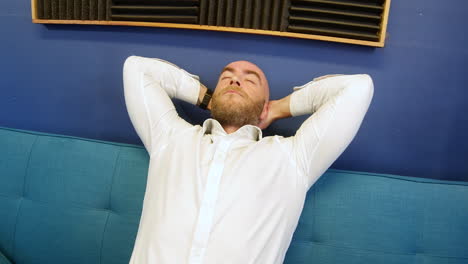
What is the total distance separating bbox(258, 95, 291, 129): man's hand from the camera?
1255 millimetres

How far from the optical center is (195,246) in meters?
0.93

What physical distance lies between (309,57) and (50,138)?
130 cm

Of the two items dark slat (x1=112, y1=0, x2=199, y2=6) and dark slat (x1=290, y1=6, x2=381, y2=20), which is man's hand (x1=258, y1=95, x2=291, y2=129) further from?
dark slat (x1=112, y1=0, x2=199, y2=6)

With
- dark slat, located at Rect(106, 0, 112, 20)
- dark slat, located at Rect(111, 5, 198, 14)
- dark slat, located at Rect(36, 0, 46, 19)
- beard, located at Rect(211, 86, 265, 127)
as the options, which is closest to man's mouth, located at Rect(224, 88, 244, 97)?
beard, located at Rect(211, 86, 265, 127)

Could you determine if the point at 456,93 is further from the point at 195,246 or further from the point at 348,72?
the point at 195,246

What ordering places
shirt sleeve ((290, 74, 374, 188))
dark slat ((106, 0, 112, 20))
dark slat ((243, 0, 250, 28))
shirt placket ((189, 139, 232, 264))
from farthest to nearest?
dark slat ((106, 0, 112, 20)) < dark slat ((243, 0, 250, 28)) < shirt sleeve ((290, 74, 374, 188)) < shirt placket ((189, 139, 232, 264))

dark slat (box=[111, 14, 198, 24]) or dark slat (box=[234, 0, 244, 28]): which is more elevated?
dark slat (box=[234, 0, 244, 28])

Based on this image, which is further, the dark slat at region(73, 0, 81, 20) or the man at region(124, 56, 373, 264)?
the dark slat at region(73, 0, 81, 20)

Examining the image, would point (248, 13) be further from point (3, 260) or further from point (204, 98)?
point (3, 260)

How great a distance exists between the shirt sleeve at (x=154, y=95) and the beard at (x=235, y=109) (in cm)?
14

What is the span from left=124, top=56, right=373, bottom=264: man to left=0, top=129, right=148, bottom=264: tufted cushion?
0.22m

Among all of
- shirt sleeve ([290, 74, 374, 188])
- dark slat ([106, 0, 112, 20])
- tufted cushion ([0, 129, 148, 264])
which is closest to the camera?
shirt sleeve ([290, 74, 374, 188])

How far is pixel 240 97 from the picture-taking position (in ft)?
3.75

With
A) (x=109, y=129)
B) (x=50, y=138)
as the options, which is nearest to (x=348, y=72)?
(x=109, y=129)
